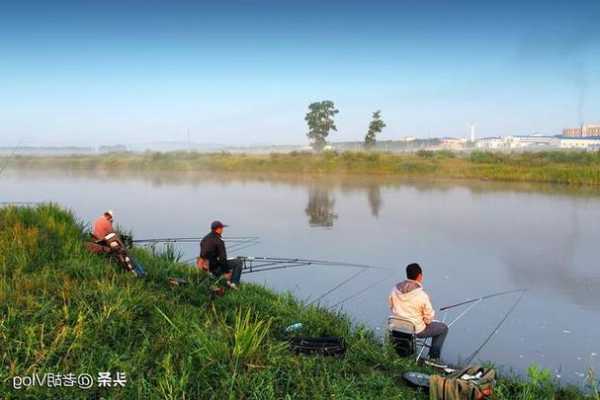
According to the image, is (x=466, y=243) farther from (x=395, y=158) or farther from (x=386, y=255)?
(x=395, y=158)

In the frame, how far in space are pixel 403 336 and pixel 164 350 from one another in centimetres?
217

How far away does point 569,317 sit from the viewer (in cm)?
664

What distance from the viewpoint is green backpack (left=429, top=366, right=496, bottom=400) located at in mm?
3211

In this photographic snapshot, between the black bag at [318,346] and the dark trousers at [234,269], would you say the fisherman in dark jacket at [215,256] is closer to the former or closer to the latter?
the dark trousers at [234,269]

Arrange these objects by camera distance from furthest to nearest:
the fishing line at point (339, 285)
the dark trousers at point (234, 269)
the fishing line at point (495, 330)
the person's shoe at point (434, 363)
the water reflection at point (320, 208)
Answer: the water reflection at point (320, 208) → the fishing line at point (339, 285) → the dark trousers at point (234, 269) → the fishing line at point (495, 330) → the person's shoe at point (434, 363)

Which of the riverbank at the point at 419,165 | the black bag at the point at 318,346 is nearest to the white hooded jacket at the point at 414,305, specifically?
the black bag at the point at 318,346

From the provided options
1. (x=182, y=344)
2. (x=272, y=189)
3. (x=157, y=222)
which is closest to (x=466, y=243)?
(x=157, y=222)

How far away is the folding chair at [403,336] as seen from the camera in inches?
180

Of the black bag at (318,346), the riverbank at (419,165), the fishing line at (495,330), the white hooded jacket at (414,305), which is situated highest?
the riverbank at (419,165)

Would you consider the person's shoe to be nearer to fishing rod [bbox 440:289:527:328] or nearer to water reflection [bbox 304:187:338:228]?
fishing rod [bbox 440:289:527:328]

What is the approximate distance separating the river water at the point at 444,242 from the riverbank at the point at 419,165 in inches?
131

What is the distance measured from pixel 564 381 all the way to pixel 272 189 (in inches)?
874

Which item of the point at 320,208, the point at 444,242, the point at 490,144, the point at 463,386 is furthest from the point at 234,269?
the point at 490,144

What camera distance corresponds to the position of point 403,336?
463 centimetres
